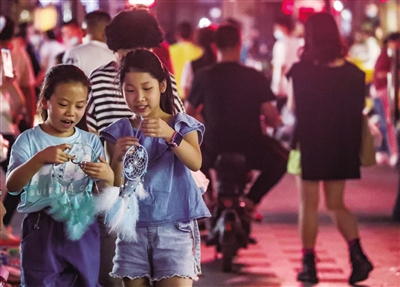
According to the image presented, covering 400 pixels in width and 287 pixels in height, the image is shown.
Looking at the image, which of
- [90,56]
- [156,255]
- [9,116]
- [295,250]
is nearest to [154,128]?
[156,255]

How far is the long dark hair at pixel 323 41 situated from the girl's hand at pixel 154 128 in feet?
10.5

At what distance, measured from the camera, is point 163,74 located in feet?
15.2

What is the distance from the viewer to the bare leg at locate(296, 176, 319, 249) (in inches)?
296

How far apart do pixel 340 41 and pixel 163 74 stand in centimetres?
305

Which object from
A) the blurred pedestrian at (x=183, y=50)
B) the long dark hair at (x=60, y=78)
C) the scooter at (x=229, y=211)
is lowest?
the scooter at (x=229, y=211)

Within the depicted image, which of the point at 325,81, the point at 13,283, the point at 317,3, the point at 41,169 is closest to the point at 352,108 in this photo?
the point at 325,81

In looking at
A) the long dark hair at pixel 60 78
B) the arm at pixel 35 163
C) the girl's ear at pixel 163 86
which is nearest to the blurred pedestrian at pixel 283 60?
the girl's ear at pixel 163 86

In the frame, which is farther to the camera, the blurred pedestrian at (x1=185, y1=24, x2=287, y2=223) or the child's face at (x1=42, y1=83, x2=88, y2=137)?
the blurred pedestrian at (x1=185, y1=24, x2=287, y2=223)

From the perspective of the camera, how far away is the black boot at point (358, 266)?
7277 millimetres

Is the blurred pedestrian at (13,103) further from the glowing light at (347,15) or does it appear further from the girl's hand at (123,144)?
the glowing light at (347,15)

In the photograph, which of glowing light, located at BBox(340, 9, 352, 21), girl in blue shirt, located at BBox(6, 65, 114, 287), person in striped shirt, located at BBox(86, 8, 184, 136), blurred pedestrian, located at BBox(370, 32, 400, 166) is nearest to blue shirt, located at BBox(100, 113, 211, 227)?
girl in blue shirt, located at BBox(6, 65, 114, 287)

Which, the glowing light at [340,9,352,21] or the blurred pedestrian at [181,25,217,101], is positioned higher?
the glowing light at [340,9,352,21]

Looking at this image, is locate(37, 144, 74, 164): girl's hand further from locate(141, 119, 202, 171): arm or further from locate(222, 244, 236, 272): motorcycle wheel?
locate(222, 244, 236, 272): motorcycle wheel

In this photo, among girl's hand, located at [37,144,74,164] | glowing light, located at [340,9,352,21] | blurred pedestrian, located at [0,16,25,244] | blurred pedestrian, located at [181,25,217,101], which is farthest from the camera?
glowing light, located at [340,9,352,21]
